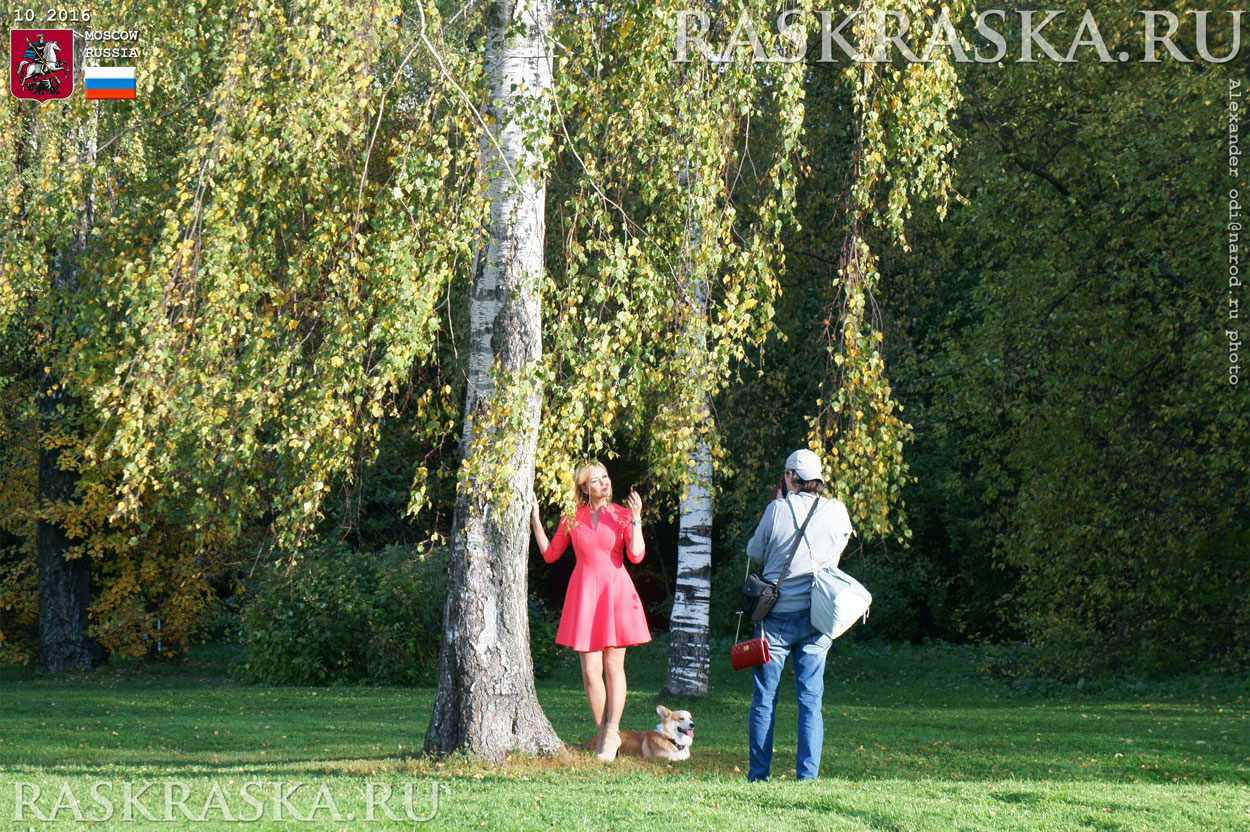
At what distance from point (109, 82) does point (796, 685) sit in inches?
240

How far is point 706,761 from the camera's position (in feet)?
26.5

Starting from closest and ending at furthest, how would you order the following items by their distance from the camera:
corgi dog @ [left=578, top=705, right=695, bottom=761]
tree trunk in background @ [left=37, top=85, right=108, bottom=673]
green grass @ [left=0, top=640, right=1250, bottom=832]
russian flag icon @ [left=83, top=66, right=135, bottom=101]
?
green grass @ [left=0, top=640, right=1250, bottom=832] → corgi dog @ [left=578, top=705, right=695, bottom=761] → russian flag icon @ [left=83, top=66, right=135, bottom=101] → tree trunk in background @ [left=37, top=85, right=108, bottom=673]

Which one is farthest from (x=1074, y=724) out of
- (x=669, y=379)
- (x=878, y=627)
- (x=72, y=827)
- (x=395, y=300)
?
(x=878, y=627)

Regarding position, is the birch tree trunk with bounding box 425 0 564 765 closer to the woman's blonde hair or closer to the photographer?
the woman's blonde hair

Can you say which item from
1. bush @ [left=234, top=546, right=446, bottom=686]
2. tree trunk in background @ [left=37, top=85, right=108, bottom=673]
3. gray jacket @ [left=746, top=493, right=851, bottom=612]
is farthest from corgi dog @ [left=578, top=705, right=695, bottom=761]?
tree trunk in background @ [left=37, top=85, right=108, bottom=673]

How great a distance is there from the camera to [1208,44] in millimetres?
12086

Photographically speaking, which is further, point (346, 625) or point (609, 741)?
point (346, 625)

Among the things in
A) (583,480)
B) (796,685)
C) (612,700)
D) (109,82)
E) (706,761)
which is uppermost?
(109,82)

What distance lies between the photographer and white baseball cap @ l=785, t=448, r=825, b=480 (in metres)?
6.94

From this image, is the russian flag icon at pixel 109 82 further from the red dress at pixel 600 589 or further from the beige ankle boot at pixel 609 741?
the beige ankle boot at pixel 609 741

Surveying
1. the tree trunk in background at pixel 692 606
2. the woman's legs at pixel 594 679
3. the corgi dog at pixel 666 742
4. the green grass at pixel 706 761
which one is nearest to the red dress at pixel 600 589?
the woman's legs at pixel 594 679

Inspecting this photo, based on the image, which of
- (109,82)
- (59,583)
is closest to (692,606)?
(109,82)

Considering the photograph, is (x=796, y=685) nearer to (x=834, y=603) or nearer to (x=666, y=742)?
(x=834, y=603)

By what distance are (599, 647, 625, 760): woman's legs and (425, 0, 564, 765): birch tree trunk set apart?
0.31m
